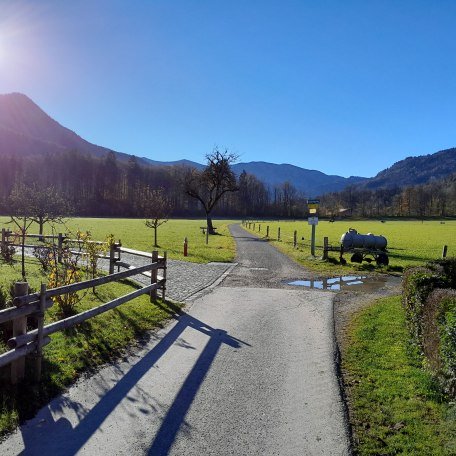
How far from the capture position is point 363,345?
7891 mm

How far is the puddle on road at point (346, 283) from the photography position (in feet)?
49.4

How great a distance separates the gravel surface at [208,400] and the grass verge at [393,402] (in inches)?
11.3

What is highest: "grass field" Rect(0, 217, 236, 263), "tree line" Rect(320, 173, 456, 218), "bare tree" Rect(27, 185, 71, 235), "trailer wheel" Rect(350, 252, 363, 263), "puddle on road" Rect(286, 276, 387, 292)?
"tree line" Rect(320, 173, 456, 218)

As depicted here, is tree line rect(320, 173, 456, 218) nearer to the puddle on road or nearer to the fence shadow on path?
the puddle on road

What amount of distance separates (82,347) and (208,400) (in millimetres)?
2829

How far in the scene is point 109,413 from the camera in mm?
4910

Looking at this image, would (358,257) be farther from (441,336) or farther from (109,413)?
(109,413)

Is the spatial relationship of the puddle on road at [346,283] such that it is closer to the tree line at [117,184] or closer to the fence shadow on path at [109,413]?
the fence shadow on path at [109,413]

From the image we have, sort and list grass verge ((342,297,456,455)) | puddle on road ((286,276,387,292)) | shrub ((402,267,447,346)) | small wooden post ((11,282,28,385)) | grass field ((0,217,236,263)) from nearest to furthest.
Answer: grass verge ((342,297,456,455)) < small wooden post ((11,282,28,385)) < shrub ((402,267,447,346)) < puddle on road ((286,276,387,292)) < grass field ((0,217,236,263))

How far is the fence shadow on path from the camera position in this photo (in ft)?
13.7

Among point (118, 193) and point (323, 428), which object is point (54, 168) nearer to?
point (118, 193)

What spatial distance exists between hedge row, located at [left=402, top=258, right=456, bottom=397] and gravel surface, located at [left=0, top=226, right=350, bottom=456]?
141 cm

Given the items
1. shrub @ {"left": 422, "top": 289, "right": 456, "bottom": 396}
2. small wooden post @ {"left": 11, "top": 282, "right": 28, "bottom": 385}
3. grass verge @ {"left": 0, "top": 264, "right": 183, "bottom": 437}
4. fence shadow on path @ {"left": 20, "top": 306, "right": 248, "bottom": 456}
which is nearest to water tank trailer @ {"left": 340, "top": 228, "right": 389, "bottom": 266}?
grass verge @ {"left": 0, "top": 264, "right": 183, "bottom": 437}

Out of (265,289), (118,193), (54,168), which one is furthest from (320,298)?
(54,168)
